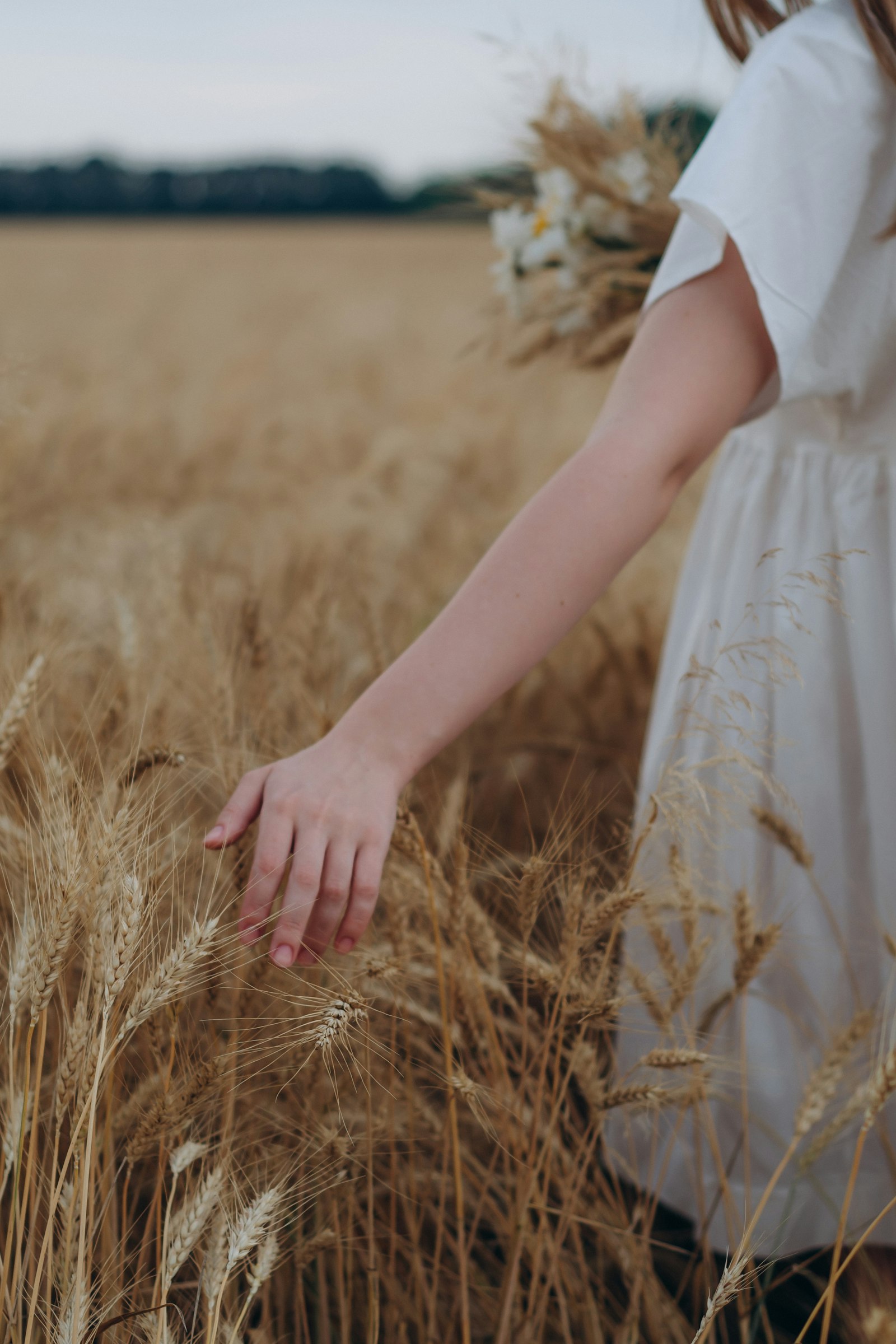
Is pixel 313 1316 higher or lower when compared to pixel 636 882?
lower

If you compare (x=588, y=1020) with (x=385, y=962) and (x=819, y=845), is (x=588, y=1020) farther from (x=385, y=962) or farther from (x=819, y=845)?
(x=819, y=845)

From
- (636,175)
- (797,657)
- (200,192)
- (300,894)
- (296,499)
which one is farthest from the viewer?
(200,192)

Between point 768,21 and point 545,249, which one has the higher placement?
point 768,21

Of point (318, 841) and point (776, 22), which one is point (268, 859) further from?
point (776, 22)

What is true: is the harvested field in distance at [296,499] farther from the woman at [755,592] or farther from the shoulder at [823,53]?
the shoulder at [823,53]

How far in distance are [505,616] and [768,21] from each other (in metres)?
0.55

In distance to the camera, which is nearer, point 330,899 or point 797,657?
point 330,899

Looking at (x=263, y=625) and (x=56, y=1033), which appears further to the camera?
(x=263, y=625)

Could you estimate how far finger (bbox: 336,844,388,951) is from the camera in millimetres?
523

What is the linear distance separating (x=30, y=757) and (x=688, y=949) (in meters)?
0.47

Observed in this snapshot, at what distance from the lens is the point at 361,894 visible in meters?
0.53

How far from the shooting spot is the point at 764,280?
1.99 ft

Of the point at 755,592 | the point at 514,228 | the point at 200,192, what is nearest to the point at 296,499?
the point at 514,228

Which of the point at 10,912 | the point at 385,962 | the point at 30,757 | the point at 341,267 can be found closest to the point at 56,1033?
the point at 10,912
